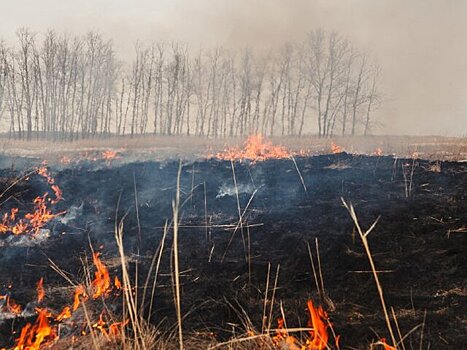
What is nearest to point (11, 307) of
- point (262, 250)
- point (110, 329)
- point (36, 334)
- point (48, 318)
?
point (48, 318)

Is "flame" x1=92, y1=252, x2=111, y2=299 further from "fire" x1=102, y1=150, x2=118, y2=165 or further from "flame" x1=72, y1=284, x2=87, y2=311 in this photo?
"fire" x1=102, y1=150, x2=118, y2=165

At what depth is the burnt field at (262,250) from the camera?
188 inches

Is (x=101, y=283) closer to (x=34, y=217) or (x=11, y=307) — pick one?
(x=11, y=307)

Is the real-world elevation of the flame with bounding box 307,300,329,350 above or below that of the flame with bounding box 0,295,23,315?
above

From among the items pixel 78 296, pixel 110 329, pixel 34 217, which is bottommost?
pixel 78 296

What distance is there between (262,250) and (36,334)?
3.36m

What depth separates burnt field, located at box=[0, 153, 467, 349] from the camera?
15.7 feet

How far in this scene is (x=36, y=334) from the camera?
16.4ft

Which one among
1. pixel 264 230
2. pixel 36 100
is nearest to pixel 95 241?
pixel 264 230

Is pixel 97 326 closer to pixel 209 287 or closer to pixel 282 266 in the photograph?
pixel 209 287

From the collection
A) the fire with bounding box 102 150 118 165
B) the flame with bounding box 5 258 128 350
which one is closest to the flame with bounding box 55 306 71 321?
the flame with bounding box 5 258 128 350

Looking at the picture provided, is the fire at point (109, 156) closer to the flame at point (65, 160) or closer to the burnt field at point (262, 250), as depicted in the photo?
the flame at point (65, 160)

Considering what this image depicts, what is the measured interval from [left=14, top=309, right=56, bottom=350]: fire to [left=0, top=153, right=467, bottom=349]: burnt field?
0.12 metres

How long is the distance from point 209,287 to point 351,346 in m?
2.05
